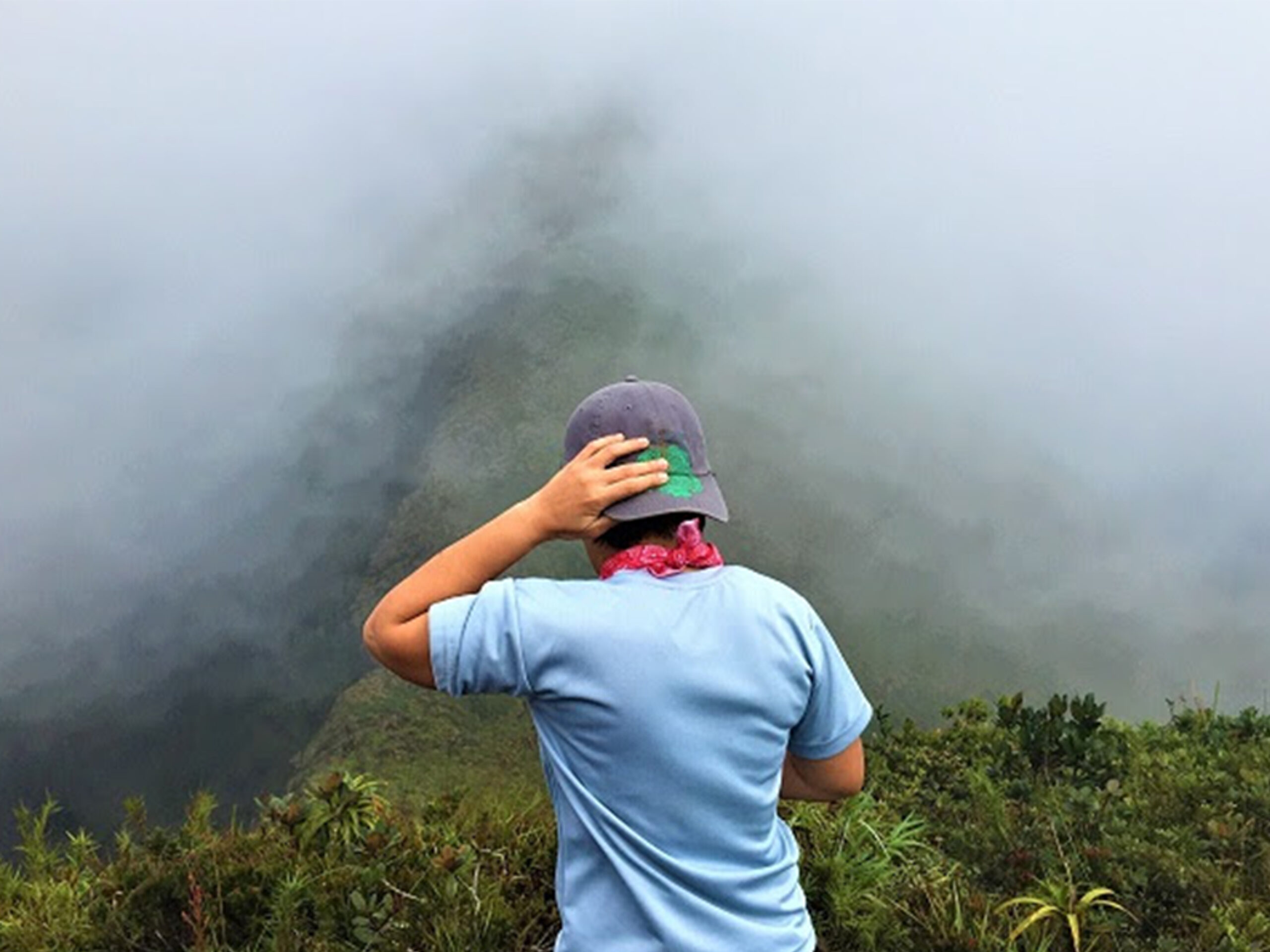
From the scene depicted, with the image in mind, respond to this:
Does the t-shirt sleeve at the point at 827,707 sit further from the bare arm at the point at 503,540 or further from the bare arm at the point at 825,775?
the bare arm at the point at 503,540

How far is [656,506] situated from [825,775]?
0.75 metres

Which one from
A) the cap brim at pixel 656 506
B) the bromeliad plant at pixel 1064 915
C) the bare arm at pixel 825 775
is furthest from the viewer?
the bromeliad plant at pixel 1064 915

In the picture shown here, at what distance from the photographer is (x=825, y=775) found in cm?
246

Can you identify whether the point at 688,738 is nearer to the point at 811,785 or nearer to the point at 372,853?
the point at 811,785

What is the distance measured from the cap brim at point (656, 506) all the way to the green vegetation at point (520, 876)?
7.92 ft

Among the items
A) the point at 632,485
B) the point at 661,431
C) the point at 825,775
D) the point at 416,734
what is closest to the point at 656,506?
the point at 632,485

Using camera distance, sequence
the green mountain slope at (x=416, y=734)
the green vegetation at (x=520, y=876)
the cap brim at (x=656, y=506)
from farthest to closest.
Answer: the green mountain slope at (x=416, y=734) → the green vegetation at (x=520, y=876) → the cap brim at (x=656, y=506)

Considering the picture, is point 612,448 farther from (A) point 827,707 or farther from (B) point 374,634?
(A) point 827,707

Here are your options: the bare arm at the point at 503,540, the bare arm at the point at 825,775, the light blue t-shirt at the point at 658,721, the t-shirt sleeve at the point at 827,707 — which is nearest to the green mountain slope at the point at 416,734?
the bare arm at the point at 825,775

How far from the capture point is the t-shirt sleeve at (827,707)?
227 centimetres

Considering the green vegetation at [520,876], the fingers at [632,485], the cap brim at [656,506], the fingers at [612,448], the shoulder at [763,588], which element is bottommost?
the green vegetation at [520,876]

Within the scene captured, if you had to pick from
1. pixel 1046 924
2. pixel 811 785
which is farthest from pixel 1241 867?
pixel 811 785

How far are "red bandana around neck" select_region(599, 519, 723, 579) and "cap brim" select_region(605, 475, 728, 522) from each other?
0.03 meters

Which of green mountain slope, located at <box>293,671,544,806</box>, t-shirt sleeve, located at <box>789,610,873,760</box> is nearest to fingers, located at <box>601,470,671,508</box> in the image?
t-shirt sleeve, located at <box>789,610,873,760</box>
